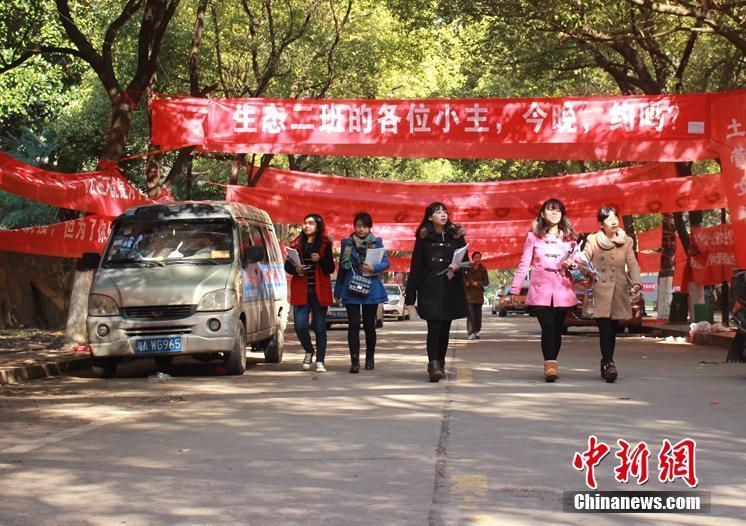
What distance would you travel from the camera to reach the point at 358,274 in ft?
48.9

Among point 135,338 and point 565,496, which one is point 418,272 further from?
point 565,496

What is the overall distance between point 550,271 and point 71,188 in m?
8.95

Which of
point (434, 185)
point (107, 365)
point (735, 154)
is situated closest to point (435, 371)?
point (107, 365)

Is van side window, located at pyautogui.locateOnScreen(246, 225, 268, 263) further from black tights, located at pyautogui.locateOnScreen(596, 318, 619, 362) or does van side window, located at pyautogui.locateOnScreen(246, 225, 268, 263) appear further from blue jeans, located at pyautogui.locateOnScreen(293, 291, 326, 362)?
black tights, located at pyautogui.locateOnScreen(596, 318, 619, 362)

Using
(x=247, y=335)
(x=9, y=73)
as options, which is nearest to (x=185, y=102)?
(x=247, y=335)

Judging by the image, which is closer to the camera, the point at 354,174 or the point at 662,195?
the point at 662,195

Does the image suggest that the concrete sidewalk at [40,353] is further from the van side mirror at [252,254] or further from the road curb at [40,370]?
the van side mirror at [252,254]

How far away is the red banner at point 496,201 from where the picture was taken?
78.3 ft

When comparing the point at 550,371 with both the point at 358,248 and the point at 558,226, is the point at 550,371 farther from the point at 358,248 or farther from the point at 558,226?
the point at 358,248

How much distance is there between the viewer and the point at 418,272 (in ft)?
45.2

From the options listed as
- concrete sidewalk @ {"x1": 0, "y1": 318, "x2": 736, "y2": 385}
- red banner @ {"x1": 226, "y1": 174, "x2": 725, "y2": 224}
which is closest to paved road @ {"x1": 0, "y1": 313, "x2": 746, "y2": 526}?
concrete sidewalk @ {"x1": 0, "y1": 318, "x2": 736, "y2": 385}

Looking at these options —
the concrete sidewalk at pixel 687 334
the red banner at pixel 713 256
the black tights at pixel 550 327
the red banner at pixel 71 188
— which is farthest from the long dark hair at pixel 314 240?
the red banner at pixel 713 256

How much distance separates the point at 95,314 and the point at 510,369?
16.8 ft

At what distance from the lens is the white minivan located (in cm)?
1457
